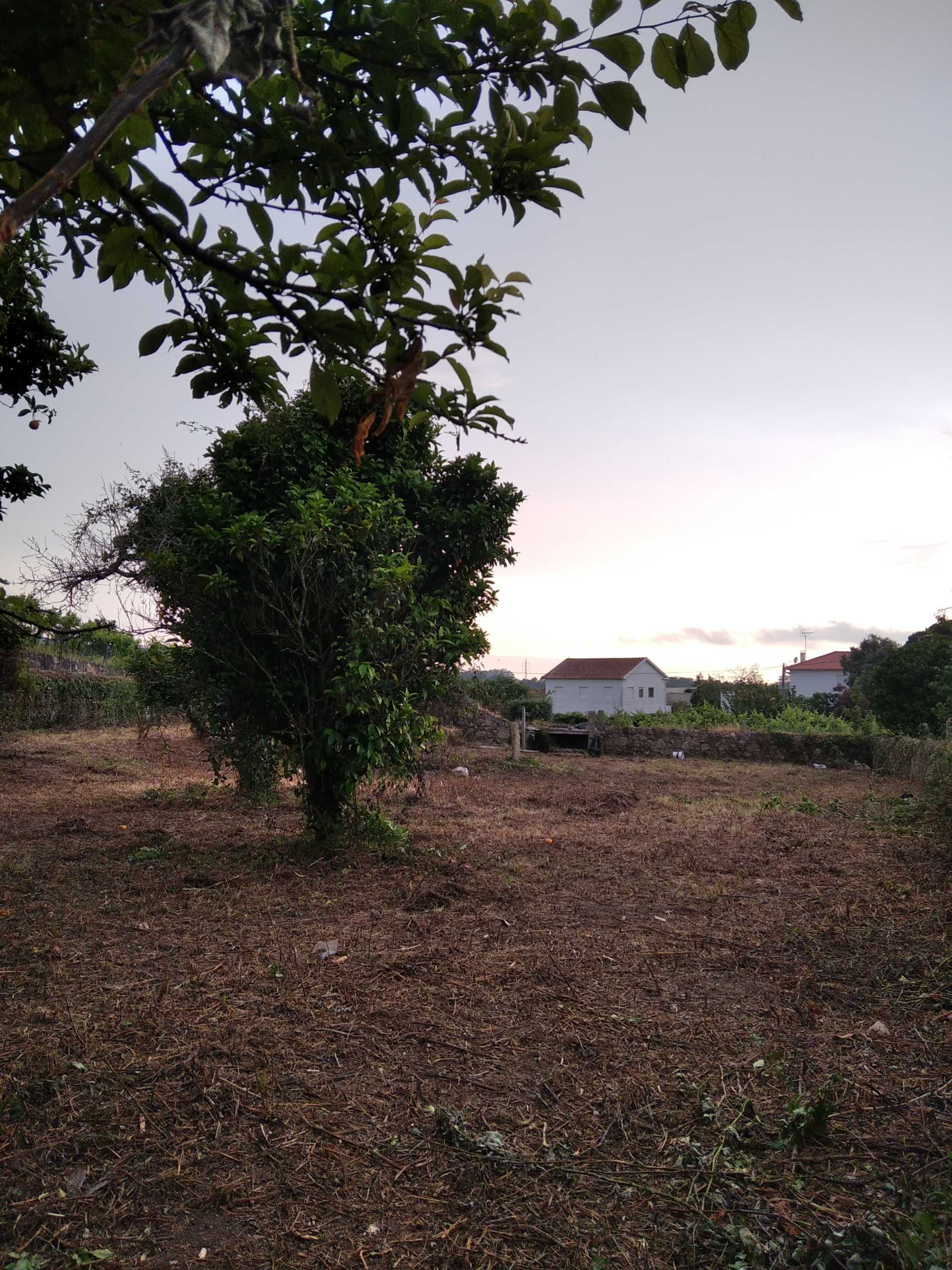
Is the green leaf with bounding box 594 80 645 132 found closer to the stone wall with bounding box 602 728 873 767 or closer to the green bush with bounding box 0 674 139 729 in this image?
the green bush with bounding box 0 674 139 729

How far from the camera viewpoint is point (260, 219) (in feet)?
7.56

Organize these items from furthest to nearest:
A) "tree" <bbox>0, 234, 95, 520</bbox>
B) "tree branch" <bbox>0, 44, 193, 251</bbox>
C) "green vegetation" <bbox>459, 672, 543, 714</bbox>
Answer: "green vegetation" <bbox>459, 672, 543, 714</bbox> < "tree" <bbox>0, 234, 95, 520</bbox> < "tree branch" <bbox>0, 44, 193, 251</bbox>

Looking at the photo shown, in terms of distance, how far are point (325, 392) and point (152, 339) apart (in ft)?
2.06

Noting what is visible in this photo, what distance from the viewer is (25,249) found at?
579cm

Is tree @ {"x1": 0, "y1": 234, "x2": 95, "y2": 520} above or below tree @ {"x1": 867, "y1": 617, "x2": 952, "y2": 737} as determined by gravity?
above

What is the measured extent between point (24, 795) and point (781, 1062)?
10376 mm

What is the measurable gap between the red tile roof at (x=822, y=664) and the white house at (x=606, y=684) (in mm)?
12667

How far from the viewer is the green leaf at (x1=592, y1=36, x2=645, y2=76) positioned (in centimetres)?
186

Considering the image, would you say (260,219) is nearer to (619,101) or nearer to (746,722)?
(619,101)

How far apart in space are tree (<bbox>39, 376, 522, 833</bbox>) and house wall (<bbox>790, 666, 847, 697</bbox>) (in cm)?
6309

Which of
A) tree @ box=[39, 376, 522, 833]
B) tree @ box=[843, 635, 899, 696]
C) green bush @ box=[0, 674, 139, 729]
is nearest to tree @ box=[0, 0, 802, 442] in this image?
tree @ box=[39, 376, 522, 833]

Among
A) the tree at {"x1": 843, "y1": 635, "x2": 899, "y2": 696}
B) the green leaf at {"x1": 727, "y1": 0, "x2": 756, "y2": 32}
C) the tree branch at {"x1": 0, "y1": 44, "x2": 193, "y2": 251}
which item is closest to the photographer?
the tree branch at {"x1": 0, "y1": 44, "x2": 193, "y2": 251}

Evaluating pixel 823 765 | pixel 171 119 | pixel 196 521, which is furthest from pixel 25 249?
pixel 823 765

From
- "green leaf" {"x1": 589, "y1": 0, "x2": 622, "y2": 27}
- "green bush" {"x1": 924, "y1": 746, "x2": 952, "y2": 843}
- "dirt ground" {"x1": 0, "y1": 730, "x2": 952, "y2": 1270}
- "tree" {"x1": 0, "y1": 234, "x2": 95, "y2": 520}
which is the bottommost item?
"dirt ground" {"x1": 0, "y1": 730, "x2": 952, "y2": 1270}
